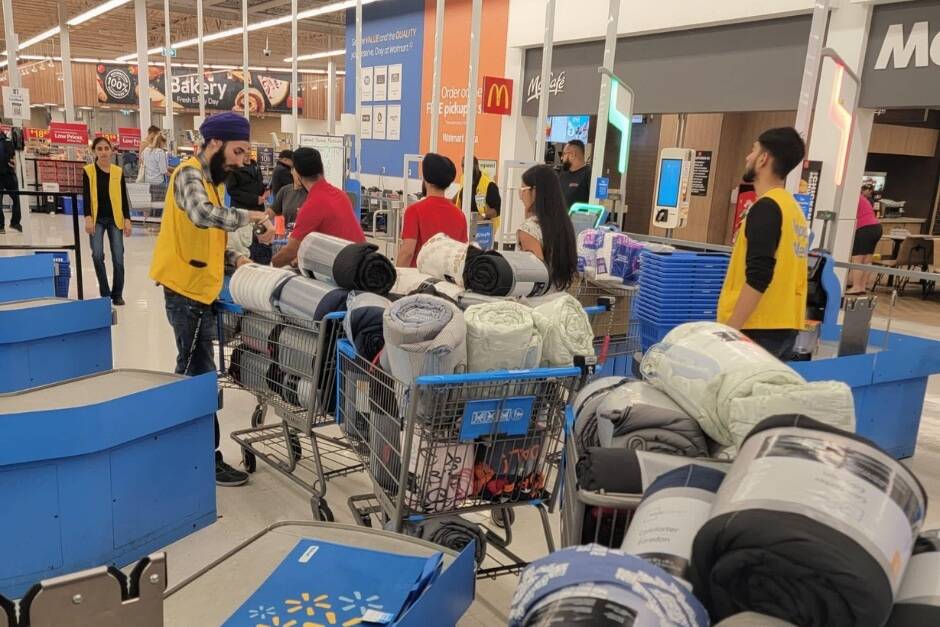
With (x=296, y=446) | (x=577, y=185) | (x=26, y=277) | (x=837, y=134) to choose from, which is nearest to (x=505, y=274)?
(x=296, y=446)

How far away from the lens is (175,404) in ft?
9.30

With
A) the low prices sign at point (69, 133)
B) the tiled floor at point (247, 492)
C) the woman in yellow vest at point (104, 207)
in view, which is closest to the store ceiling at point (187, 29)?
the low prices sign at point (69, 133)

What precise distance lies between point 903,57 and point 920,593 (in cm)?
835

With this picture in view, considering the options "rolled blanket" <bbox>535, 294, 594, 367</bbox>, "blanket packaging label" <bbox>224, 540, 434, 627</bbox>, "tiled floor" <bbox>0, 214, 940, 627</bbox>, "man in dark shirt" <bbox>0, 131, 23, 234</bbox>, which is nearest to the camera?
"blanket packaging label" <bbox>224, 540, 434, 627</bbox>

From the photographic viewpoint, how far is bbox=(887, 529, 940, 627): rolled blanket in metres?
1.04

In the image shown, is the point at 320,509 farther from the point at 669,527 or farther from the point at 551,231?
the point at 669,527

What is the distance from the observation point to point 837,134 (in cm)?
786

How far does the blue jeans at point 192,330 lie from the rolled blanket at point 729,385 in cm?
242

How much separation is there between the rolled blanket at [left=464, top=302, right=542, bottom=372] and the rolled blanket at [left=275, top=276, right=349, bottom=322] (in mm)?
857

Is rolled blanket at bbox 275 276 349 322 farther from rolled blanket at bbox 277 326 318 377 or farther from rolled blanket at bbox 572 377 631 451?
rolled blanket at bbox 572 377 631 451

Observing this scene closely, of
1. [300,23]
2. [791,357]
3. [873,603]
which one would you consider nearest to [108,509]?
[873,603]

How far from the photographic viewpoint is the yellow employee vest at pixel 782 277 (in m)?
3.13

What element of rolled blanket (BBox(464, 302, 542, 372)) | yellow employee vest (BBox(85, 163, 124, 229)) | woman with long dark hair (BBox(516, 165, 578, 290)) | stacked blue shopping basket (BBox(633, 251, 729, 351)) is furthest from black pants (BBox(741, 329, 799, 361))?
yellow employee vest (BBox(85, 163, 124, 229))

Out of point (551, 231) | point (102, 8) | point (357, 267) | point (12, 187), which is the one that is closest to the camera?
point (357, 267)
